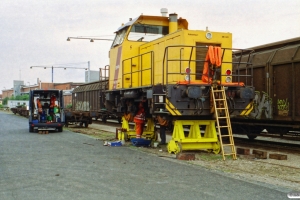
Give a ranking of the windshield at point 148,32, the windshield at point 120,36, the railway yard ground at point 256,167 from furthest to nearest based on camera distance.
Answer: the windshield at point 120,36
the windshield at point 148,32
the railway yard ground at point 256,167

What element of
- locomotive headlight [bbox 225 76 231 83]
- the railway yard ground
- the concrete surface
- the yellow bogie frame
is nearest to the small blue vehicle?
the concrete surface

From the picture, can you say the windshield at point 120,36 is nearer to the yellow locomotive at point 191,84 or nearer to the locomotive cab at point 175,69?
the locomotive cab at point 175,69

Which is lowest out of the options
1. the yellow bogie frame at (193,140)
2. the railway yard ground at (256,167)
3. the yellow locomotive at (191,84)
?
the railway yard ground at (256,167)

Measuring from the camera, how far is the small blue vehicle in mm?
19469

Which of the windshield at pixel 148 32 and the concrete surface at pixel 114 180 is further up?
the windshield at pixel 148 32

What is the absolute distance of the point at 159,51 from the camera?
472 inches

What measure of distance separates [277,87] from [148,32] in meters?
4.89

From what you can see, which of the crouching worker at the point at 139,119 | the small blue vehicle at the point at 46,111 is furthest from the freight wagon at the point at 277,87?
the small blue vehicle at the point at 46,111

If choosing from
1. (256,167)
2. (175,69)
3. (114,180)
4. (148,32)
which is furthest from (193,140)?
(148,32)

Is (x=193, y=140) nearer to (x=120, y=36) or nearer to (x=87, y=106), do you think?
(x=120, y=36)

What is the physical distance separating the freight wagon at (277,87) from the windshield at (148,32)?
2.91m

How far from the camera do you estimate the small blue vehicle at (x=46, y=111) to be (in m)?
19.5

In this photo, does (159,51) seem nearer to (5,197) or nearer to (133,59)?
(133,59)

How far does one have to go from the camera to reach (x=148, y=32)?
534 inches
